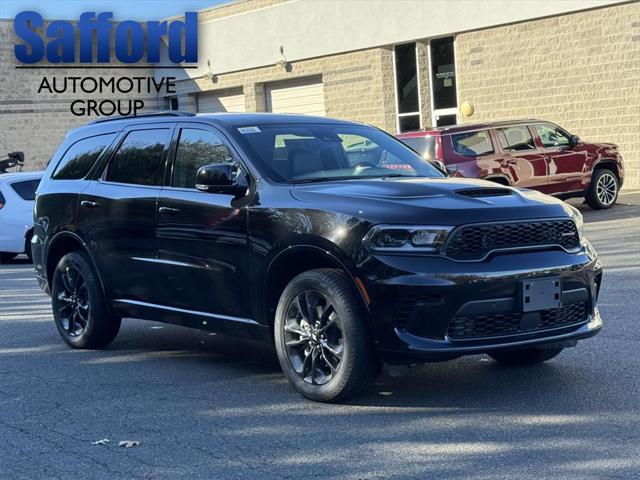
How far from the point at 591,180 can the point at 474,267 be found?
1499 centimetres

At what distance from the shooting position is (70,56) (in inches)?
1549

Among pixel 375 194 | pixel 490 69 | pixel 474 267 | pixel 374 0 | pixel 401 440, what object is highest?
pixel 374 0

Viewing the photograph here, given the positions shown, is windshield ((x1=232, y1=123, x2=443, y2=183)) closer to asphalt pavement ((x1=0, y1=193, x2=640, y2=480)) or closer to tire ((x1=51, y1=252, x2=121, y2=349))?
asphalt pavement ((x1=0, y1=193, x2=640, y2=480))

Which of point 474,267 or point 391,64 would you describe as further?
point 391,64

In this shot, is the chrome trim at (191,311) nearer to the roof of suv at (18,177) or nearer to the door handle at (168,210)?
the door handle at (168,210)

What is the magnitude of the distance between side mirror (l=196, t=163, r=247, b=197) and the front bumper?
130 cm

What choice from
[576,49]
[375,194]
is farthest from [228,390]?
[576,49]

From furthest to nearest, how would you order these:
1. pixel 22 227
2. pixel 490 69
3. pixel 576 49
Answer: pixel 490 69
pixel 576 49
pixel 22 227

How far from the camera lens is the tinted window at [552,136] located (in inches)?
780

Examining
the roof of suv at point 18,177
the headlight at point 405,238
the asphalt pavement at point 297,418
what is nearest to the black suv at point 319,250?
the headlight at point 405,238

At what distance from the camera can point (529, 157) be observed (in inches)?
765

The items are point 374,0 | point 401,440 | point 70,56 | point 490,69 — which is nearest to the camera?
point 401,440

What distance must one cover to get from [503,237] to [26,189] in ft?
42.4

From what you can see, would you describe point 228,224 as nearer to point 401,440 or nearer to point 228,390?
point 228,390
